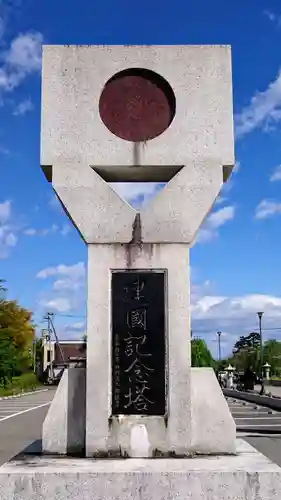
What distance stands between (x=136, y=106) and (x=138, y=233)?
51.6 inches

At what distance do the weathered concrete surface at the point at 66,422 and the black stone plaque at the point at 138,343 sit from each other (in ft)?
1.12

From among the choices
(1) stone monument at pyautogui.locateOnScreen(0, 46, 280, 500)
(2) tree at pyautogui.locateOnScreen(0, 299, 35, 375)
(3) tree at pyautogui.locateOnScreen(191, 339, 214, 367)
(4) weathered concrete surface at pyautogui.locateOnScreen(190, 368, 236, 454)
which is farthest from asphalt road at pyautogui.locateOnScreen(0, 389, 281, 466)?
(3) tree at pyautogui.locateOnScreen(191, 339, 214, 367)

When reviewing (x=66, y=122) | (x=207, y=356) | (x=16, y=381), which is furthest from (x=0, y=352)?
(x=66, y=122)

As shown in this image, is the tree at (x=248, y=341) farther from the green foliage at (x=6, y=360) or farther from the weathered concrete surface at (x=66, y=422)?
the weathered concrete surface at (x=66, y=422)

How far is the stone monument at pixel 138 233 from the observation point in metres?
5.12

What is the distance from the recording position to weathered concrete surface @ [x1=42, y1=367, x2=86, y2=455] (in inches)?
204

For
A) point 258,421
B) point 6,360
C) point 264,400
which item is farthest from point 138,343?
point 6,360

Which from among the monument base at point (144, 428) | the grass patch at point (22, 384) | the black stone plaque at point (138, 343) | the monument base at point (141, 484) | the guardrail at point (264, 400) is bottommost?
the grass patch at point (22, 384)

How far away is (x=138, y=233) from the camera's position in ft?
17.8

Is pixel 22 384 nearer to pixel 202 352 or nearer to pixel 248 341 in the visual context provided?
pixel 202 352

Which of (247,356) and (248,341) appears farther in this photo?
(248,341)

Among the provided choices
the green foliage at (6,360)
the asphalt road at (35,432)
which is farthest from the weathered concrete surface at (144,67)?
the green foliage at (6,360)

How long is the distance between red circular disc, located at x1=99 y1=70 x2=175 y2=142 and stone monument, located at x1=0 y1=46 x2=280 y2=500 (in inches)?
0.4

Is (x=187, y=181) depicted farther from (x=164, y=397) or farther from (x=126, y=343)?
(x=164, y=397)
